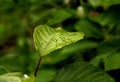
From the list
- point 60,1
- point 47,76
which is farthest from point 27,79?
point 60,1

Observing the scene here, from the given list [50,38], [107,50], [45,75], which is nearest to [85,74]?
[50,38]

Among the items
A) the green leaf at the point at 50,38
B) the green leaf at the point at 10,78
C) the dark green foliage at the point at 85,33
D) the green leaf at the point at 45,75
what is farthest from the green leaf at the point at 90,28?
the green leaf at the point at 10,78

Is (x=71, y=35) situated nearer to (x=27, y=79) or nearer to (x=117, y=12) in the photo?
(x=27, y=79)

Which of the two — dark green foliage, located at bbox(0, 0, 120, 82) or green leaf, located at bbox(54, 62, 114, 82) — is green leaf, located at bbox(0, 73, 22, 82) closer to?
green leaf, located at bbox(54, 62, 114, 82)

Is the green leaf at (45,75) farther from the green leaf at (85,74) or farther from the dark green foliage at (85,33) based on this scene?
the green leaf at (85,74)

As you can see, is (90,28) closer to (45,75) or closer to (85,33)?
(85,33)
